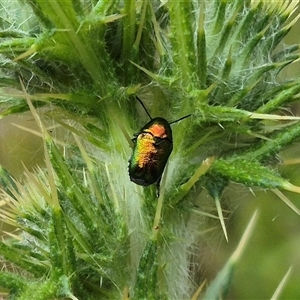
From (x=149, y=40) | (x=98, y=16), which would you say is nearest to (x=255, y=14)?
(x=149, y=40)

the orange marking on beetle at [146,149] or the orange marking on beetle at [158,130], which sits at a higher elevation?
the orange marking on beetle at [158,130]

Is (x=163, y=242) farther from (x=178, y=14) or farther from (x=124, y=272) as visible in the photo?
(x=178, y=14)

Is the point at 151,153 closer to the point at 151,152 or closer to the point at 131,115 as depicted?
the point at 151,152

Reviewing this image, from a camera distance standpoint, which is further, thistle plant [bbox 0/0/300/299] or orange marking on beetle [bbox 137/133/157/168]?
orange marking on beetle [bbox 137/133/157/168]

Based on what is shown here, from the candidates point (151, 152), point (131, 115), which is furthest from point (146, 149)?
point (131, 115)

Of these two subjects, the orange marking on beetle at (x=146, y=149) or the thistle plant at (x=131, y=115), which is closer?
the thistle plant at (x=131, y=115)
